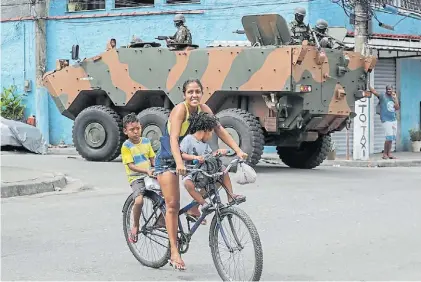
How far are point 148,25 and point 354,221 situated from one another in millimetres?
15464

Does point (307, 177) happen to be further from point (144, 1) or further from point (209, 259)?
point (144, 1)

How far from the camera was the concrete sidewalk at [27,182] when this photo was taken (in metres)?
11.6

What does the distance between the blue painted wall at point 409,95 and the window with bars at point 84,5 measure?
9.33m

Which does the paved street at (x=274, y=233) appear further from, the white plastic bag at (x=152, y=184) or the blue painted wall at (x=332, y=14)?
the blue painted wall at (x=332, y=14)

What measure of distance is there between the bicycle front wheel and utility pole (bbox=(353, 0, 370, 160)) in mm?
12653

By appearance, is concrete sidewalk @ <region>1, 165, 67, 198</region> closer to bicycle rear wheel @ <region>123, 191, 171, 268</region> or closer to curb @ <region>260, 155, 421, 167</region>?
bicycle rear wheel @ <region>123, 191, 171, 268</region>

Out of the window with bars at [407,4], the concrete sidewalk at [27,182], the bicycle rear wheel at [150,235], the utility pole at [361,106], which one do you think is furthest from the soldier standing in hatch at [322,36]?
the bicycle rear wheel at [150,235]

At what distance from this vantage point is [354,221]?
30.5ft

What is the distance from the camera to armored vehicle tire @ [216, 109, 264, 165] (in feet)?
48.8

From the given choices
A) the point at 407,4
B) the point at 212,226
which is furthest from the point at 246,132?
the point at 407,4

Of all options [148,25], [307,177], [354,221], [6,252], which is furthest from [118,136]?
[6,252]

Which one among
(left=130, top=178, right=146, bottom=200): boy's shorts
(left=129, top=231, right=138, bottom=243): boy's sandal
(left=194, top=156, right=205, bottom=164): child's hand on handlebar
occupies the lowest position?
(left=129, top=231, right=138, bottom=243): boy's sandal

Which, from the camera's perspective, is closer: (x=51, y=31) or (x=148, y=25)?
(x=148, y=25)

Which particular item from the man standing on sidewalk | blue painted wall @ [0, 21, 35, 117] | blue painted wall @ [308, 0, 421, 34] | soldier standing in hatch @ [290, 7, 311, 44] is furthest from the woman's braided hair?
blue painted wall @ [0, 21, 35, 117]
